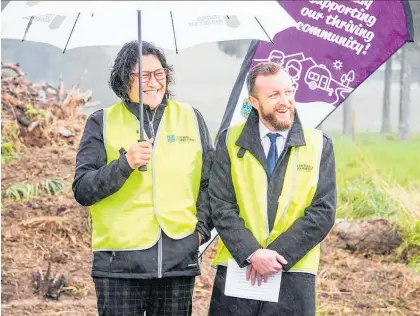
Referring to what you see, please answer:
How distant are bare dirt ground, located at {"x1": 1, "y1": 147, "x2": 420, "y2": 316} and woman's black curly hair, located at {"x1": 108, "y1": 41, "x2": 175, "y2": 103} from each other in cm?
214

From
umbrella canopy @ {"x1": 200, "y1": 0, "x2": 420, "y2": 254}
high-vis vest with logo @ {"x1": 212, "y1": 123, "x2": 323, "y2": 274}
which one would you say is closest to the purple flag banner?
umbrella canopy @ {"x1": 200, "y1": 0, "x2": 420, "y2": 254}

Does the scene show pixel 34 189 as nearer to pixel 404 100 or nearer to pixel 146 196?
pixel 404 100

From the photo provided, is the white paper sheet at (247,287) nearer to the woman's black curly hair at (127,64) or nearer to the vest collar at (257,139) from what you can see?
the vest collar at (257,139)

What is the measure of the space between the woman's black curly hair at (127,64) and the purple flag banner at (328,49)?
115 cm

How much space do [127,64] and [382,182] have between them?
3114 millimetres

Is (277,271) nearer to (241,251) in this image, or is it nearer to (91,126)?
(241,251)

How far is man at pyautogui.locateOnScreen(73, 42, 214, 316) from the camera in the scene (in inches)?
135

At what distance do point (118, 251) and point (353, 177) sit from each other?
10.3 ft

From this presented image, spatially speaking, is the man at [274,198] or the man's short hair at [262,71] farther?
the man's short hair at [262,71]

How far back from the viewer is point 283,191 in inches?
133

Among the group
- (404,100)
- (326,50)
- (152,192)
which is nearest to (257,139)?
(152,192)

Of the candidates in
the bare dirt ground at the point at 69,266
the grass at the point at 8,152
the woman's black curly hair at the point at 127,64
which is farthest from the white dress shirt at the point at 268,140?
the grass at the point at 8,152

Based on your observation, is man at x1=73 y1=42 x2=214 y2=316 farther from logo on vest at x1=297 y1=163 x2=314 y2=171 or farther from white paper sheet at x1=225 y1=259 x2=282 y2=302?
logo on vest at x1=297 y1=163 x2=314 y2=171

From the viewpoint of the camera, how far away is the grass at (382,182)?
604cm
